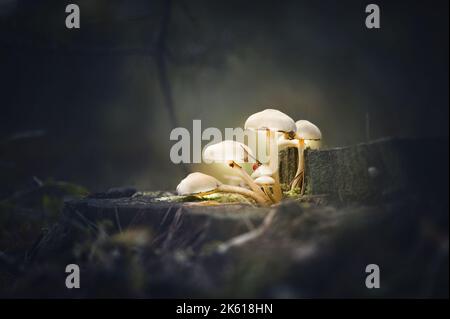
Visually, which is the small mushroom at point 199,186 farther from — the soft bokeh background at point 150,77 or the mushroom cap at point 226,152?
the soft bokeh background at point 150,77

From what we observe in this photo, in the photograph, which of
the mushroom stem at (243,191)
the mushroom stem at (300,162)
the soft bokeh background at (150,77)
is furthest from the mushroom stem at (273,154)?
the soft bokeh background at (150,77)

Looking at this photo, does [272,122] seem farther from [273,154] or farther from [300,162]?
[300,162]

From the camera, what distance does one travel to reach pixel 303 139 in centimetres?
273

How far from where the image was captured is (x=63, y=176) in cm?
527

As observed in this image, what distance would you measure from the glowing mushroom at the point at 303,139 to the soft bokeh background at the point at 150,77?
153 centimetres

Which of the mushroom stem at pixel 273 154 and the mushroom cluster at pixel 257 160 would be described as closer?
the mushroom cluster at pixel 257 160

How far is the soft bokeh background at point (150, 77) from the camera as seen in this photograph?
4508 millimetres

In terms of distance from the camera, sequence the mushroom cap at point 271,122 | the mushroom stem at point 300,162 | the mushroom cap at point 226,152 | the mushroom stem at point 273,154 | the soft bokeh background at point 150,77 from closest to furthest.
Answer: the mushroom cap at point 271,122, the mushroom cap at point 226,152, the mushroom stem at point 273,154, the mushroom stem at point 300,162, the soft bokeh background at point 150,77

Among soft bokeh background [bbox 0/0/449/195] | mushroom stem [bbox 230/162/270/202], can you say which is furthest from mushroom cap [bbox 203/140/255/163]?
soft bokeh background [bbox 0/0/449/195]

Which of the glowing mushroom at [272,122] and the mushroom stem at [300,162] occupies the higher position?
the glowing mushroom at [272,122]

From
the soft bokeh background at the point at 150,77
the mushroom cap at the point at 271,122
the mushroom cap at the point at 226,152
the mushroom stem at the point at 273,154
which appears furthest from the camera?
the soft bokeh background at the point at 150,77

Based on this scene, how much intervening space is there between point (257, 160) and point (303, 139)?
38 cm

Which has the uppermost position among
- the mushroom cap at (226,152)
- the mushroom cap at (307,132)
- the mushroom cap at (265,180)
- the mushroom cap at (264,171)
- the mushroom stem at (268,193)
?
the mushroom cap at (307,132)

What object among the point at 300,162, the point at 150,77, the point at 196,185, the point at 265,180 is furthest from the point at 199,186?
the point at 150,77
